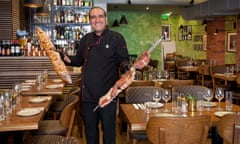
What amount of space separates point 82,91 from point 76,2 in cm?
468

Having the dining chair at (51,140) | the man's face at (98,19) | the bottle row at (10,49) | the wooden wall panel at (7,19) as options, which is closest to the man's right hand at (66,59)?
the man's face at (98,19)

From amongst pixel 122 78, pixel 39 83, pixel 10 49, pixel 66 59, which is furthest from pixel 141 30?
pixel 122 78

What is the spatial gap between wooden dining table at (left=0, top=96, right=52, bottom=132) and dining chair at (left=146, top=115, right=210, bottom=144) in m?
0.94

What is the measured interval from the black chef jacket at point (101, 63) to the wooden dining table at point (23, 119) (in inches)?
19.9

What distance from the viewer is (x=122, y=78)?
1416mm

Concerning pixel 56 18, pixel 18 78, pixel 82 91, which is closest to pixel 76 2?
pixel 56 18

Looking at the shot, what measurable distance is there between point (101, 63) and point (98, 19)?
417 millimetres

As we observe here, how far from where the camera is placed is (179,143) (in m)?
2.39

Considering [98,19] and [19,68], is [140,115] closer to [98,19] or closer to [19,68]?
[98,19]

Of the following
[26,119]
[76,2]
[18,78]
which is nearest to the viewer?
[26,119]

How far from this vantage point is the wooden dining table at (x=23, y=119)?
2.37 metres

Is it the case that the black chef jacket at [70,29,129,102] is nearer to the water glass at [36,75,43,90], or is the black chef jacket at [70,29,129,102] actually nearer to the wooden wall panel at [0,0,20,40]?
the water glass at [36,75,43,90]

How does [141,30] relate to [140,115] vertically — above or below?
above

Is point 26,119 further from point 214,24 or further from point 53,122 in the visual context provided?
point 214,24
